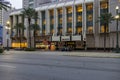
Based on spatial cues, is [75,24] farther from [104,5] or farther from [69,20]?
[104,5]

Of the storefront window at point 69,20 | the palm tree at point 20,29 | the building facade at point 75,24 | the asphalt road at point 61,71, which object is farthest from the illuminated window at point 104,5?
the asphalt road at point 61,71

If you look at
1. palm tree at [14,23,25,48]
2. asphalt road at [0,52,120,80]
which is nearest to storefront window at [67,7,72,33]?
palm tree at [14,23,25,48]

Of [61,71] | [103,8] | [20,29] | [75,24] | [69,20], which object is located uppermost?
[103,8]

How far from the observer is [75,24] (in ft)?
310

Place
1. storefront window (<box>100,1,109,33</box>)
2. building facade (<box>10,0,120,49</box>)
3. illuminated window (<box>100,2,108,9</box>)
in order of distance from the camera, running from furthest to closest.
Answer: illuminated window (<box>100,2,108,9</box>) < building facade (<box>10,0,120,49</box>) < storefront window (<box>100,1,109,33</box>)

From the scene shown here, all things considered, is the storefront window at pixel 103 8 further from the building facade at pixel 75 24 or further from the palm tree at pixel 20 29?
the palm tree at pixel 20 29

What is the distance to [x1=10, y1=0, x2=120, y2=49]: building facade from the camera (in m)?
85.9

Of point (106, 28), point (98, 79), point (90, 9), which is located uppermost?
point (90, 9)

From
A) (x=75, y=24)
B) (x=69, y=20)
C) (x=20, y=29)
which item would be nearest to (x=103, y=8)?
(x=75, y=24)

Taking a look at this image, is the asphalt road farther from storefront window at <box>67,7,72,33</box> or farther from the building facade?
storefront window at <box>67,7,72,33</box>

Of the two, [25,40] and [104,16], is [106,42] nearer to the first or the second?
[104,16]

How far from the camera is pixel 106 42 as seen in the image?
85.5 meters

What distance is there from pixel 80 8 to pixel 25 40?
3135cm

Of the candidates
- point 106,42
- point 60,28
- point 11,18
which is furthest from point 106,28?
point 11,18
